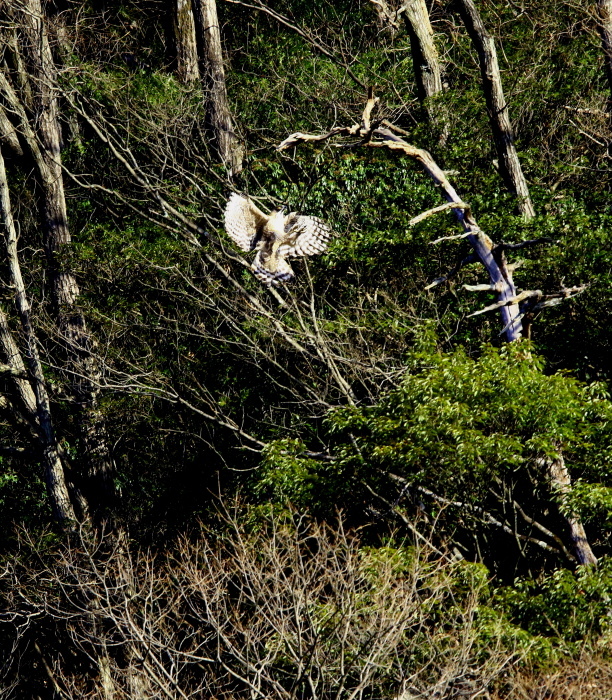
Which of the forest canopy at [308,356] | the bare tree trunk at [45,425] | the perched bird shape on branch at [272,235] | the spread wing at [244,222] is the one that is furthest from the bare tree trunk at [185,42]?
the spread wing at [244,222]

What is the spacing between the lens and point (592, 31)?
17562mm

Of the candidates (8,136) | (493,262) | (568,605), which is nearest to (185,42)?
(8,136)

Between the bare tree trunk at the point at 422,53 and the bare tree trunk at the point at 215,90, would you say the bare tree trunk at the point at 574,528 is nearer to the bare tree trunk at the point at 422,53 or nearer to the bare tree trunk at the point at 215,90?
the bare tree trunk at the point at 215,90

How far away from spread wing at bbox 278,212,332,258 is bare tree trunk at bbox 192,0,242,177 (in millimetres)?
4100

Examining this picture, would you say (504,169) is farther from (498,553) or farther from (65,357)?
(65,357)

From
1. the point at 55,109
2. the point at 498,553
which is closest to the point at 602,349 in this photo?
the point at 498,553

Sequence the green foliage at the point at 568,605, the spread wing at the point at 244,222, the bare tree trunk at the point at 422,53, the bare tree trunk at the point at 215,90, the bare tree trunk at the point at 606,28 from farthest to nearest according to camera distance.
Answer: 1. the bare tree trunk at the point at 215,90
2. the bare tree trunk at the point at 422,53
3. the bare tree trunk at the point at 606,28
4. the spread wing at the point at 244,222
5. the green foliage at the point at 568,605

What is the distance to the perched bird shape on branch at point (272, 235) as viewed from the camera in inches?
480

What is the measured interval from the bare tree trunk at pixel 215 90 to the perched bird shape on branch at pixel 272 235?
165 inches

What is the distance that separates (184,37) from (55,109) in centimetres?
409

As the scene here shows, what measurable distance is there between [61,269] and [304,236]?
5.87 metres

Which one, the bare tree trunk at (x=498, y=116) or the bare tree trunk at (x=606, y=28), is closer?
the bare tree trunk at (x=498, y=116)

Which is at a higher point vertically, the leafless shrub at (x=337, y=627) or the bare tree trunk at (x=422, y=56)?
the bare tree trunk at (x=422, y=56)

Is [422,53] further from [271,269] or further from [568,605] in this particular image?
[568,605]
